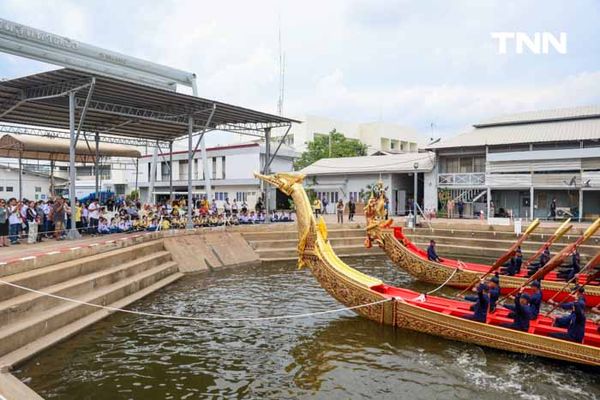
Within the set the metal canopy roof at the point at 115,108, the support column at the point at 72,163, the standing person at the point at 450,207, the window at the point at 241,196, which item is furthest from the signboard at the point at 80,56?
the standing person at the point at 450,207

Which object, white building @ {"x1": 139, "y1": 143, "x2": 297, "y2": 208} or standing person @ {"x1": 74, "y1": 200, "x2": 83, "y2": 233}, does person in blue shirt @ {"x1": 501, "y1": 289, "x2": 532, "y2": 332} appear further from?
white building @ {"x1": 139, "y1": 143, "x2": 297, "y2": 208}

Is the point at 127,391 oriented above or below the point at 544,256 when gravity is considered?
below

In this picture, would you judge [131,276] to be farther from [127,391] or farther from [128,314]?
[127,391]

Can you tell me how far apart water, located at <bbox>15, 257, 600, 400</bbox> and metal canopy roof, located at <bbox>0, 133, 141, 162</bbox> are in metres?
15.8

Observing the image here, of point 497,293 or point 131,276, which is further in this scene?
point 131,276

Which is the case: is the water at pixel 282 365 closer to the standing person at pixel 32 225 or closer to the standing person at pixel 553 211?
the standing person at pixel 32 225

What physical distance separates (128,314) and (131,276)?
2657 millimetres

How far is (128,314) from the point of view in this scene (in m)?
11.2

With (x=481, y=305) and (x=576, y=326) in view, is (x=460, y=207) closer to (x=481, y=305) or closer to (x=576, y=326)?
(x=481, y=305)

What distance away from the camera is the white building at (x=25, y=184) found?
31547mm

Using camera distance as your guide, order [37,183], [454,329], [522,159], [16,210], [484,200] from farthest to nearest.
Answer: [37,183], [484,200], [522,159], [16,210], [454,329]

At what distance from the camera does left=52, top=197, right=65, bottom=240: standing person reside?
16453 millimetres

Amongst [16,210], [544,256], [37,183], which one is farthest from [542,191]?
[37,183]

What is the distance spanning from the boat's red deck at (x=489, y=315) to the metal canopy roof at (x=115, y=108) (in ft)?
36.2
